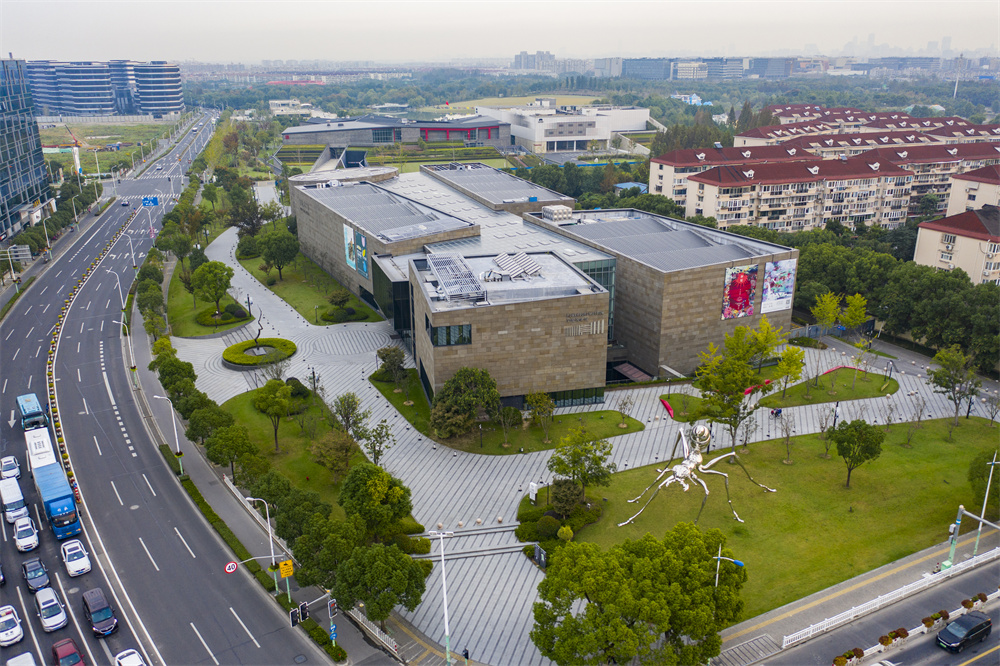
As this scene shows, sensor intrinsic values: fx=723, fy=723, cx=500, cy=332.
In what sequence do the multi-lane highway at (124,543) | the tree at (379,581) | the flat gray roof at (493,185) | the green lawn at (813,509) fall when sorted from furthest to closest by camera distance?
1. the flat gray roof at (493,185)
2. the green lawn at (813,509)
3. the multi-lane highway at (124,543)
4. the tree at (379,581)

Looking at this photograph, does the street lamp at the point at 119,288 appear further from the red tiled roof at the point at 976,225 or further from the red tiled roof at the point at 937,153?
the red tiled roof at the point at 937,153

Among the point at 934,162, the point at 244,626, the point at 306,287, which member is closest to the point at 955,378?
the point at 244,626

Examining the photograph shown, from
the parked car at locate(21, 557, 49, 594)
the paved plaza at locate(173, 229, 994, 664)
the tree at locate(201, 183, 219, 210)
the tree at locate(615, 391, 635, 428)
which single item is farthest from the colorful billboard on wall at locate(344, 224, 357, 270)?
the tree at locate(201, 183, 219, 210)

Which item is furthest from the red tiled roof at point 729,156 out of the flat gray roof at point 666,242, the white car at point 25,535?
the white car at point 25,535

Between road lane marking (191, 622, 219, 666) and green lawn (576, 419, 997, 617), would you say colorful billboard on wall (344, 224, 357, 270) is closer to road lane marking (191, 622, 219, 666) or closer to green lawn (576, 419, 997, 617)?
green lawn (576, 419, 997, 617)

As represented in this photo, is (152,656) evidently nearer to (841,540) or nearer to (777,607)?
(777,607)
